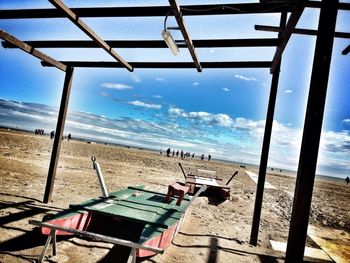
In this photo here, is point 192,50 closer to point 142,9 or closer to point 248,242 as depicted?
point 142,9

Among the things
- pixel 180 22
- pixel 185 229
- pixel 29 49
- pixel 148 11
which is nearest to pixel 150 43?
pixel 148 11

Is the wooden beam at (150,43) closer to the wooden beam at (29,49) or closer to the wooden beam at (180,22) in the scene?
the wooden beam at (29,49)

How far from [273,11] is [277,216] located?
9104 mm

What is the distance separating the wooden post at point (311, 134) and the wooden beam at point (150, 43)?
2004 mm

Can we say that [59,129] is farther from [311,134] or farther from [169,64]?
[311,134]

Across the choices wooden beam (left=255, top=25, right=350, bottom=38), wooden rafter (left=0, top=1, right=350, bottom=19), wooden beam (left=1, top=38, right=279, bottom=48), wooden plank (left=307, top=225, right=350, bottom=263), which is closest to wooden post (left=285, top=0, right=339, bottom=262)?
wooden rafter (left=0, top=1, right=350, bottom=19)

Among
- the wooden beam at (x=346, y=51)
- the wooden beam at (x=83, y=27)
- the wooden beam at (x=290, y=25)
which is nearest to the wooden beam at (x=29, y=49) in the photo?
the wooden beam at (x=83, y=27)

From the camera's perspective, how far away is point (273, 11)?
12.6 feet

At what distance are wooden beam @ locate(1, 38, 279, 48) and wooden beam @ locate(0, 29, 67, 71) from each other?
Answer: 160 millimetres

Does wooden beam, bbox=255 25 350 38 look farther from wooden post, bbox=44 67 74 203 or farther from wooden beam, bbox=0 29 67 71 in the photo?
wooden post, bbox=44 67 74 203

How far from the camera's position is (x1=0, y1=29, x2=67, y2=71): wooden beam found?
5523 millimetres

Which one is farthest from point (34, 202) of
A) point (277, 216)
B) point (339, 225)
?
point (339, 225)

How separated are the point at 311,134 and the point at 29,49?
20.9 ft

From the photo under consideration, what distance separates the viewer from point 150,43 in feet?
17.4
